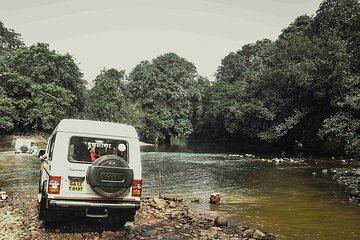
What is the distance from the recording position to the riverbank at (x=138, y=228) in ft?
29.4

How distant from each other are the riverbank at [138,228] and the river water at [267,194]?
144 cm

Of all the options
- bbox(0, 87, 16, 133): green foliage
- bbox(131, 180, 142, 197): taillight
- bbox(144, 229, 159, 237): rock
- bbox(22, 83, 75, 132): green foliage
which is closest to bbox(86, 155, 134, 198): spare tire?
bbox(131, 180, 142, 197): taillight

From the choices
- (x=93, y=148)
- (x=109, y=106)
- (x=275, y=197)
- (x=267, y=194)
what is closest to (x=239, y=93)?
(x=109, y=106)

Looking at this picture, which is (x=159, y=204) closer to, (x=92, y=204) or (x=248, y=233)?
(x=248, y=233)

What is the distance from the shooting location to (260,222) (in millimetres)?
12039

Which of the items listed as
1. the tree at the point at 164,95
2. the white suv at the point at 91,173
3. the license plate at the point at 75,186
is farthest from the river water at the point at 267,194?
the tree at the point at 164,95

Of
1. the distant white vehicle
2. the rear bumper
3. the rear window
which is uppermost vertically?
the rear window

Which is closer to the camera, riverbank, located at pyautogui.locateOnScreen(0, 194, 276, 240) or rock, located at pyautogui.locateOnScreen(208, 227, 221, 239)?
riverbank, located at pyautogui.locateOnScreen(0, 194, 276, 240)

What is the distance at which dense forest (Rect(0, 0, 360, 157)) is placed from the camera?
35281 millimetres

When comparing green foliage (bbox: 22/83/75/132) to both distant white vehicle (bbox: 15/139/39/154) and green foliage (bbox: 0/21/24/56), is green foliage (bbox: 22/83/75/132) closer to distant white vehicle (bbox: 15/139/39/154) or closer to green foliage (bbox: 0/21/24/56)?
distant white vehicle (bbox: 15/139/39/154)

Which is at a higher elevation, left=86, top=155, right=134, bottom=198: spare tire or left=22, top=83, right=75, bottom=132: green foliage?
left=22, top=83, right=75, bottom=132: green foliage

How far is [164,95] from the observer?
76.1m

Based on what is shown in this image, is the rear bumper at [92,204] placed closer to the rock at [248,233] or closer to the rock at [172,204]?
the rock at [248,233]

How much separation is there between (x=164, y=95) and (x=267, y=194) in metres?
59.6
